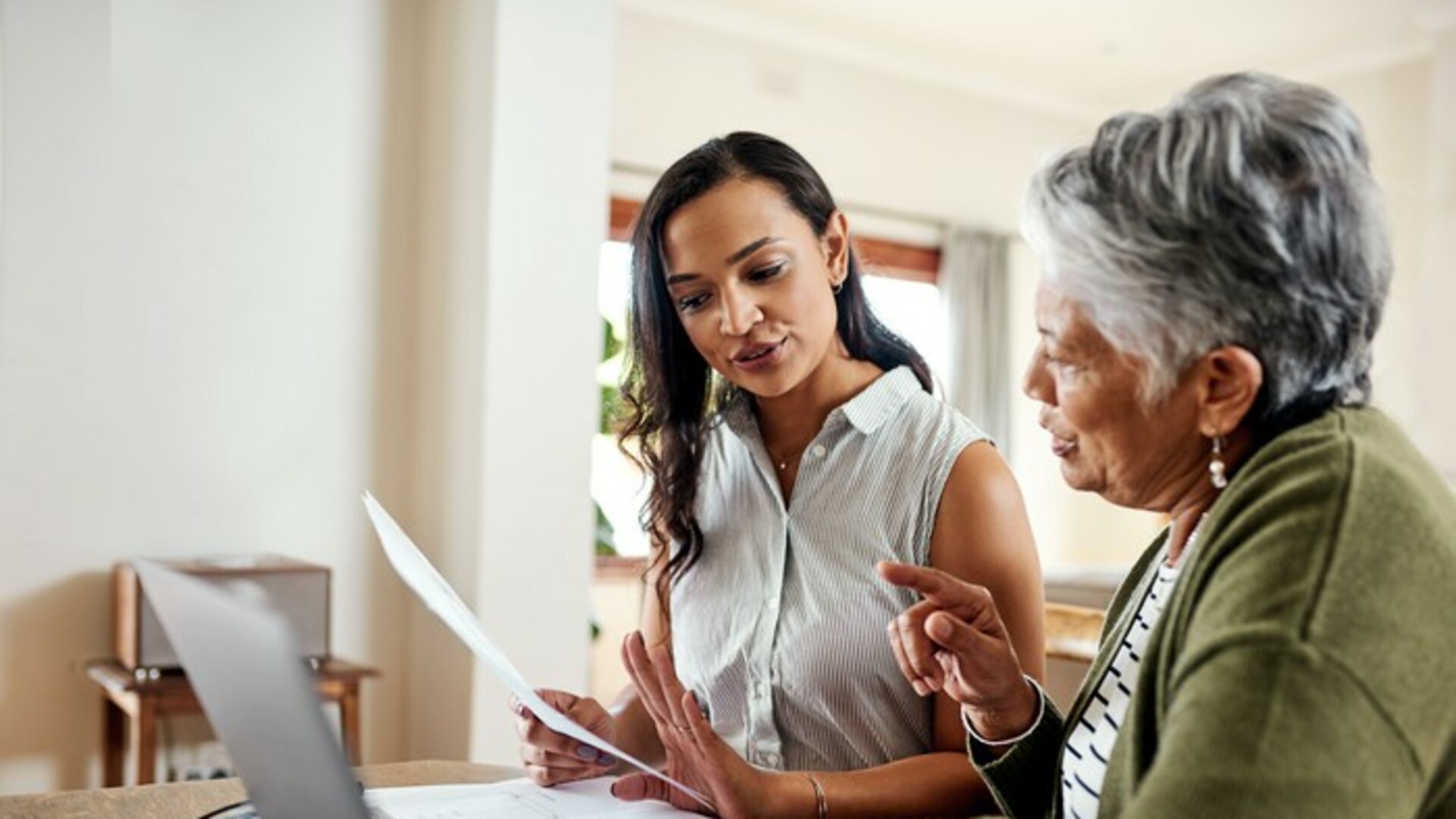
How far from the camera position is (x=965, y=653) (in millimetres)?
1059

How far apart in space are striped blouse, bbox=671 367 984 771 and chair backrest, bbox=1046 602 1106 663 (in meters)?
0.61

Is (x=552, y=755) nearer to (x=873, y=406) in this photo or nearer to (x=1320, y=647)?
(x=873, y=406)

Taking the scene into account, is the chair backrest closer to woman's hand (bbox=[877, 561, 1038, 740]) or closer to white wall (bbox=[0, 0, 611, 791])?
woman's hand (bbox=[877, 561, 1038, 740])

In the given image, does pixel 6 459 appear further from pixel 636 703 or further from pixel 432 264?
pixel 636 703

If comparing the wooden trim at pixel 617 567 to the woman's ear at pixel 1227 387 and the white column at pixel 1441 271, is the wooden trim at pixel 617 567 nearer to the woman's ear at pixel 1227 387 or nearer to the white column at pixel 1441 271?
the white column at pixel 1441 271

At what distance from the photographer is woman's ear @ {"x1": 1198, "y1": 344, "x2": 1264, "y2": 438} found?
830 mm

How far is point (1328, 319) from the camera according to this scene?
0.83 meters

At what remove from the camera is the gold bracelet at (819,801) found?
119cm

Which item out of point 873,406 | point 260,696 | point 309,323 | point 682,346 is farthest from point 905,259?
point 260,696

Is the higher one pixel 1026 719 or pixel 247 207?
pixel 247 207

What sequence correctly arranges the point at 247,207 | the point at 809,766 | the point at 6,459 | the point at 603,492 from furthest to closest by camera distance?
1. the point at 603,492
2. the point at 247,207
3. the point at 6,459
4. the point at 809,766

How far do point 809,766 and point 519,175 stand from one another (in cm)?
242

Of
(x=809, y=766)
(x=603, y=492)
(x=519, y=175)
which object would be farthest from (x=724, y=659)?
(x=603, y=492)

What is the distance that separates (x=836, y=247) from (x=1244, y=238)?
31.7 inches
